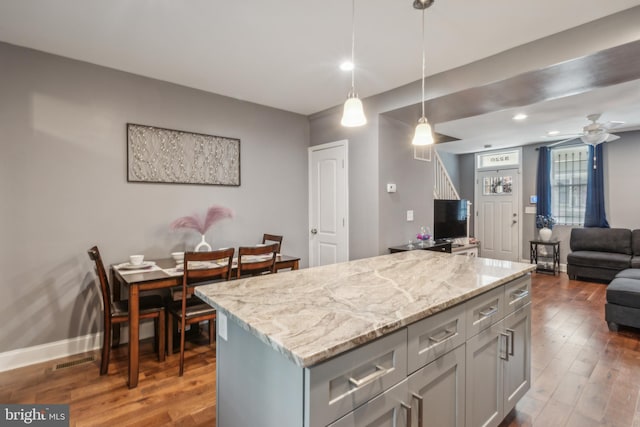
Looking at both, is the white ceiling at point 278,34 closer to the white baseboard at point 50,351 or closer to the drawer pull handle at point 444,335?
the drawer pull handle at point 444,335

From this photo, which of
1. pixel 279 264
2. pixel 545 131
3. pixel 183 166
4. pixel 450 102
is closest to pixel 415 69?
pixel 450 102

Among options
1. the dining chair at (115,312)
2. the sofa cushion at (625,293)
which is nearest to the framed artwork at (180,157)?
the dining chair at (115,312)

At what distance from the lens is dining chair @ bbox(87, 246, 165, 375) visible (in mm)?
2381

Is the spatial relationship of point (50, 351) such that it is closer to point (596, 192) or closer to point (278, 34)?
point (278, 34)

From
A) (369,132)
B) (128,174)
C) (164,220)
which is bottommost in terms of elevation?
(164,220)

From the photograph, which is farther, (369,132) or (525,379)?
(369,132)

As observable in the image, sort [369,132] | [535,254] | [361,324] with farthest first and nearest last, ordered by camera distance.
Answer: [535,254]
[369,132]
[361,324]

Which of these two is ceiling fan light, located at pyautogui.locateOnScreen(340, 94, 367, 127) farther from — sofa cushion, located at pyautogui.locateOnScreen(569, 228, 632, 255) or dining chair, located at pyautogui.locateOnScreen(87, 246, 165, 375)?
sofa cushion, located at pyautogui.locateOnScreen(569, 228, 632, 255)

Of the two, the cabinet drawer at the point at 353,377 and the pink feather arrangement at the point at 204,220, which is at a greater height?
the pink feather arrangement at the point at 204,220

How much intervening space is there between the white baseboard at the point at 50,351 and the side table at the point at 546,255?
6858 mm

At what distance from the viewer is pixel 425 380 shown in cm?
128

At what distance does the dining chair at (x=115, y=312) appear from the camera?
2381mm

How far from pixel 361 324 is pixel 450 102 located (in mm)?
2837

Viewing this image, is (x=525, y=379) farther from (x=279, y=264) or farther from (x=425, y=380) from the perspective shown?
(x=279, y=264)
